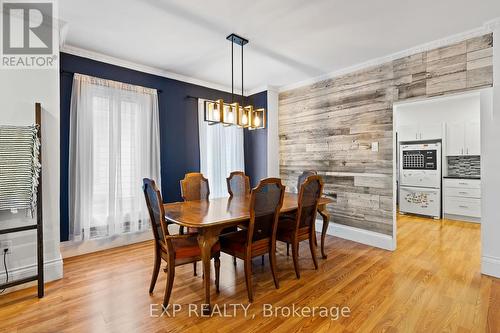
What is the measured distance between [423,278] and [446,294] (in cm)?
32

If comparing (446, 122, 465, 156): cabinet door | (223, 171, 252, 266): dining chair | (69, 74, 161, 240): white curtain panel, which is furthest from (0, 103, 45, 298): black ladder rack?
(446, 122, 465, 156): cabinet door

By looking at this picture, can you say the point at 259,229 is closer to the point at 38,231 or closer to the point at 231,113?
the point at 231,113

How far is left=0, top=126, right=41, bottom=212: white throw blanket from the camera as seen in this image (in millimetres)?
2221

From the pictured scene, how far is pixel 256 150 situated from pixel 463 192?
13.7ft

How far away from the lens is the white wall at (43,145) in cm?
240

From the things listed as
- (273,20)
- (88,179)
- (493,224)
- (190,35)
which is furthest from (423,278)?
(88,179)

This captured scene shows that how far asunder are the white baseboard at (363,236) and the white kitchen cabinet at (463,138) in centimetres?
298

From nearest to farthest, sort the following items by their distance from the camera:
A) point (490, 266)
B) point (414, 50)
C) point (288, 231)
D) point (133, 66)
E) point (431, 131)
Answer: point (490, 266)
point (288, 231)
point (414, 50)
point (133, 66)
point (431, 131)

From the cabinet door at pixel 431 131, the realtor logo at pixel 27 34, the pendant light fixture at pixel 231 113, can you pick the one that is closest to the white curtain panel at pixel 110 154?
the realtor logo at pixel 27 34

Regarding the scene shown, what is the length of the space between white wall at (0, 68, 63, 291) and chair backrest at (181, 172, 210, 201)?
142cm

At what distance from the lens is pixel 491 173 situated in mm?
2674

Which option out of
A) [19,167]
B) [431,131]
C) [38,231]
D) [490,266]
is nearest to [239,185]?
[38,231]

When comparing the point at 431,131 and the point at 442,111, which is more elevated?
the point at 442,111

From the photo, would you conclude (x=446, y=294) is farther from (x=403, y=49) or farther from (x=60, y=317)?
(x=60, y=317)
